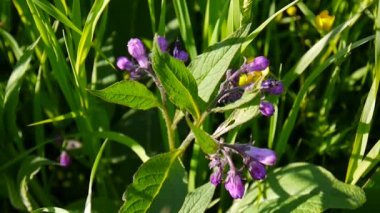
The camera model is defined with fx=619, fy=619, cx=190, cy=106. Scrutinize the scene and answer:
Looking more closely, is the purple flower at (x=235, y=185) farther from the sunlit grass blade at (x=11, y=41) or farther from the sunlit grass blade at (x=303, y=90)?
the sunlit grass blade at (x=11, y=41)

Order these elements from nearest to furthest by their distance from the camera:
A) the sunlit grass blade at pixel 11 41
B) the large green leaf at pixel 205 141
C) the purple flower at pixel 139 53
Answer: the large green leaf at pixel 205 141, the purple flower at pixel 139 53, the sunlit grass blade at pixel 11 41

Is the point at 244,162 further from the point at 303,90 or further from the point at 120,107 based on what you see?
the point at 120,107

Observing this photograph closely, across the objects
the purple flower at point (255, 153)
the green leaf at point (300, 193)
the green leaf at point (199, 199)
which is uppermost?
the purple flower at point (255, 153)

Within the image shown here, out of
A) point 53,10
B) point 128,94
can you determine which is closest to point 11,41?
point 53,10

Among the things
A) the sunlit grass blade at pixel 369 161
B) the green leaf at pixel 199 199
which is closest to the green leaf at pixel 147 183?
the green leaf at pixel 199 199

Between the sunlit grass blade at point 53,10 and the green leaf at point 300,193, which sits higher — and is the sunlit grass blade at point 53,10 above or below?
above

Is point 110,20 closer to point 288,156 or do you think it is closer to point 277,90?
point 288,156
